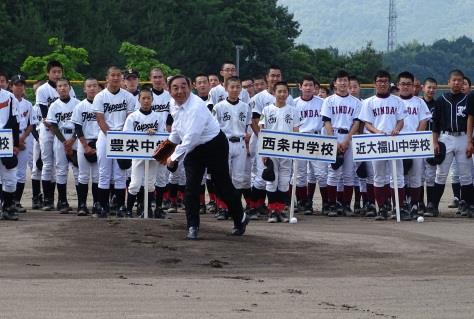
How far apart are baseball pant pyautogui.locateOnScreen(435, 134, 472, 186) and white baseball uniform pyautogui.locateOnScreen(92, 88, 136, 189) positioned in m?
5.04

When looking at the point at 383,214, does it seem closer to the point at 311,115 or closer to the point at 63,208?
the point at 311,115

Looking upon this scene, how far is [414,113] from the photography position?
755 inches

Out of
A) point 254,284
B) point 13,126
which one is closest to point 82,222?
point 13,126

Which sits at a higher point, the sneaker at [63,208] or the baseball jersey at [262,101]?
the baseball jersey at [262,101]

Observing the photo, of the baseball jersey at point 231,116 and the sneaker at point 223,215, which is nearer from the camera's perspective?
the baseball jersey at point 231,116

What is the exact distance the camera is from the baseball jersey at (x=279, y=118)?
18.5m

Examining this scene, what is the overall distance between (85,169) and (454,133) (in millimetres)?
5802

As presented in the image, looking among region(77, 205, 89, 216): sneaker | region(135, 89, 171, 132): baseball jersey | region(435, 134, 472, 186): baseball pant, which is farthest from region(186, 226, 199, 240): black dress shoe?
region(435, 134, 472, 186): baseball pant

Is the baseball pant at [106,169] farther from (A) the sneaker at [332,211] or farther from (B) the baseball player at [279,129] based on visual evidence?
(A) the sneaker at [332,211]

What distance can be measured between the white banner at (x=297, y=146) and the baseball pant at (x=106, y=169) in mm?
2104

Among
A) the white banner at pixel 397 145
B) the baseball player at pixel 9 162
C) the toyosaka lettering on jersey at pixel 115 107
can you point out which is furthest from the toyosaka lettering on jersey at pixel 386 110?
the baseball player at pixel 9 162

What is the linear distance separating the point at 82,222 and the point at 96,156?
10.4 ft

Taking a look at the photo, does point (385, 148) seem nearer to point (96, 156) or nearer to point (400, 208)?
point (400, 208)

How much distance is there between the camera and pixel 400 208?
19.2 metres
